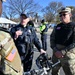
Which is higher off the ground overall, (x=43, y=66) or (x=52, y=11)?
(x=43, y=66)

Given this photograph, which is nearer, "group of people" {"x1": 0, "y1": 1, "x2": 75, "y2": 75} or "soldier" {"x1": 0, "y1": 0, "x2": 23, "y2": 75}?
"soldier" {"x1": 0, "y1": 0, "x2": 23, "y2": 75}

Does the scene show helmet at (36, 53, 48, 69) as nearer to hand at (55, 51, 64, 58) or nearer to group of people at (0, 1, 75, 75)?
group of people at (0, 1, 75, 75)

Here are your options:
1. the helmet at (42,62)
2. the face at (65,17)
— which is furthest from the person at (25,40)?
the face at (65,17)

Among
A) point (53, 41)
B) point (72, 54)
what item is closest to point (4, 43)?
point (72, 54)

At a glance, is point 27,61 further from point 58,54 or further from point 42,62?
point 42,62

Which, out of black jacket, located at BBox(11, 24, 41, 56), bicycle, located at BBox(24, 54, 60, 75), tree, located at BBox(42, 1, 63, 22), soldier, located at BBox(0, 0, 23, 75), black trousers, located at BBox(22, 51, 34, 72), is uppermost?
soldier, located at BBox(0, 0, 23, 75)

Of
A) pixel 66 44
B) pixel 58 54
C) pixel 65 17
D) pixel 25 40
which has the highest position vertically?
pixel 65 17

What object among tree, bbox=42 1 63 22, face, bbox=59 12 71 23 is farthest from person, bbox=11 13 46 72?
tree, bbox=42 1 63 22

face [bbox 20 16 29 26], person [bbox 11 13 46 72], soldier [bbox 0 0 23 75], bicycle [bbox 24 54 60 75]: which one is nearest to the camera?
soldier [bbox 0 0 23 75]

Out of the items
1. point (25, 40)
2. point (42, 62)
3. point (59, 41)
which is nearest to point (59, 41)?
point (59, 41)

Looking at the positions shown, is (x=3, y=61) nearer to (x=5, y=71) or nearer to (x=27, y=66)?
(x=5, y=71)

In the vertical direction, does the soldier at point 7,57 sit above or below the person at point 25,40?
above

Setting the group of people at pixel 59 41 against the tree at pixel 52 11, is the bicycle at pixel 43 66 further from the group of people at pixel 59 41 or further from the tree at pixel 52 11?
the tree at pixel 52 11

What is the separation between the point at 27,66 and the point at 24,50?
46 cm
